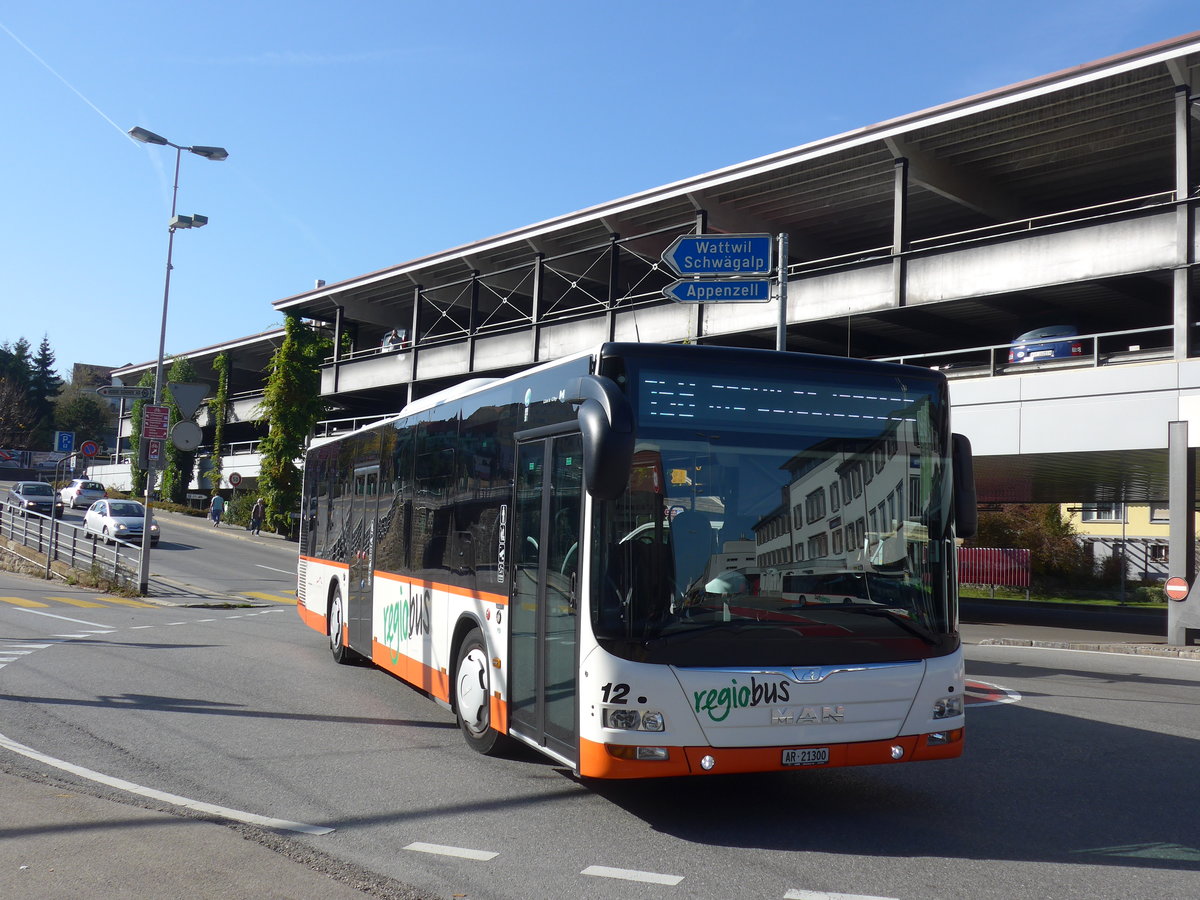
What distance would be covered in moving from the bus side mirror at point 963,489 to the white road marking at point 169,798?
4104 millimetres

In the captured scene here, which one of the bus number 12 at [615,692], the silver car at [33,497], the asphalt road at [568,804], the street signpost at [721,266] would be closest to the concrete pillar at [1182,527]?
the asphalt road at [568,804]

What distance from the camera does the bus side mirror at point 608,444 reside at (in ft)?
18.1

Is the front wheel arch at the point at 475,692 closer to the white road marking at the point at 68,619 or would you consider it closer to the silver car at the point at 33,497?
the white road marking at the point at 68,619

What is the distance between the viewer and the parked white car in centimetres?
3662

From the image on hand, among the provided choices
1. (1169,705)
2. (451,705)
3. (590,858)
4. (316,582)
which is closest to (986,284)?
(1169,705)

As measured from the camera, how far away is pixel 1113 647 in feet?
62.3

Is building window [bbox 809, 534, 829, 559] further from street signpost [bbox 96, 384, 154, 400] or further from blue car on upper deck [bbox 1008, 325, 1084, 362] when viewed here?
street signpost [bbox 96, 384, 154, 400]

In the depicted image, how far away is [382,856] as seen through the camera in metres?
5.41

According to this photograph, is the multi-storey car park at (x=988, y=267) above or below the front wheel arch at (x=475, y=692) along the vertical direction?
above

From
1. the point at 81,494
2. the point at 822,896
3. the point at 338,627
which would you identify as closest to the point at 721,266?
the point at 338,627

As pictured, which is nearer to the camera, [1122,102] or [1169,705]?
[1169,705]

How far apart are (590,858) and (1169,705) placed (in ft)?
28.1

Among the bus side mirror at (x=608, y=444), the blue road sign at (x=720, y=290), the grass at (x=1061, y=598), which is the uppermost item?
the blue road sign at (x=720, y=290)

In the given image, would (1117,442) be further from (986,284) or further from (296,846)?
(296,846)
